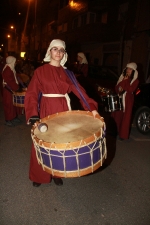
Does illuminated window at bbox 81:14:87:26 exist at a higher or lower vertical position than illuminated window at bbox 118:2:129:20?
higher

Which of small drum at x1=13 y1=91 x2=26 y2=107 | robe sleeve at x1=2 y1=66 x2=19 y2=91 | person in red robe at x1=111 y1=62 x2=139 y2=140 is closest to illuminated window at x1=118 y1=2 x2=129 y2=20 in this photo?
person in red robe at x1=111 y1=62 x2=139 y2=140

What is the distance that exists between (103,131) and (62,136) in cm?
44

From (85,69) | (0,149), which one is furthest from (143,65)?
(0,149)

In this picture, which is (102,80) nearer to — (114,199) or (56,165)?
(114,199)

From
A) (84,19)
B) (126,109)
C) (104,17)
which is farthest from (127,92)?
(84,19)

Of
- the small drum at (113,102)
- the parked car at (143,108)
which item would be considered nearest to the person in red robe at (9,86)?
the small drum at (113,102)

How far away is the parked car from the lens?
538 cm

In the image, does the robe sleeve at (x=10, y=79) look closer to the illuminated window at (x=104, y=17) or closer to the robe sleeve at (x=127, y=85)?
the robe sleeve at (x=127, y=85)

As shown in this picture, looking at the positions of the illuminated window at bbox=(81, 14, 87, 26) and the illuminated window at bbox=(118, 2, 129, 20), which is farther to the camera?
the illuminated window at bbox=(81, 14, 87, 26)

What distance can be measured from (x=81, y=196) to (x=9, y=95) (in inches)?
159

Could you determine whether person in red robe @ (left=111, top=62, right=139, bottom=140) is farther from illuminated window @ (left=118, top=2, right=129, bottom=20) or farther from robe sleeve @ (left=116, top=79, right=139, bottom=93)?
illuminated window @ (left=118, top=2, right=129, bottom=20)

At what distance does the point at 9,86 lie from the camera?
213 inches

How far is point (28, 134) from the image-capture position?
5.15 metres

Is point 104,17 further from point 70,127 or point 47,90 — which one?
point 70,127
